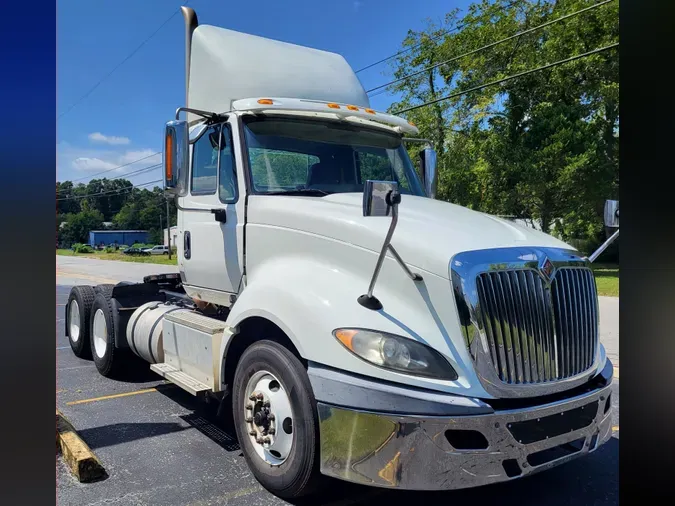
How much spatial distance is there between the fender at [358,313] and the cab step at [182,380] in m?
1.00

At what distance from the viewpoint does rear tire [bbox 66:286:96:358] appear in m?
7.33

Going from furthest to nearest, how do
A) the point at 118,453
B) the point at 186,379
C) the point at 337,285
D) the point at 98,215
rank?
the point at 98,215 → the point at 186,379 → the point at 118,453 → the point at 337,285

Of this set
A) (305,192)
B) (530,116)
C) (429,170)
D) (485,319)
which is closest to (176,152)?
(305,192)

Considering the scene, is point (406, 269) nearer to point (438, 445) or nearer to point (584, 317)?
point (438, 445)

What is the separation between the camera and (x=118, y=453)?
4293 millimetres

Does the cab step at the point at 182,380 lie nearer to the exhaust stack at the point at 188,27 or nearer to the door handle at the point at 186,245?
the door handle at the point at 186,245

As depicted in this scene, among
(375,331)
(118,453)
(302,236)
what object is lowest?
A: (118,453)

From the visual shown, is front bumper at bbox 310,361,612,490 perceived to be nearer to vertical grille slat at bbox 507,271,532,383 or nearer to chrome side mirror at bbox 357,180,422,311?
vertical grille slat at bbox 507,271,532,383

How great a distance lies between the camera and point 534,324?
125 inches

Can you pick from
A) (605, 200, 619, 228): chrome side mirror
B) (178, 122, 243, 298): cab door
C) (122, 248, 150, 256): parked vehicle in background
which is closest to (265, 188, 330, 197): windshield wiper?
(178, 122, 243, 298): cab door

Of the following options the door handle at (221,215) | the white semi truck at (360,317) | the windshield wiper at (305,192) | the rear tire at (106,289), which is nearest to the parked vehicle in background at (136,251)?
the rear tire at (106,289)
